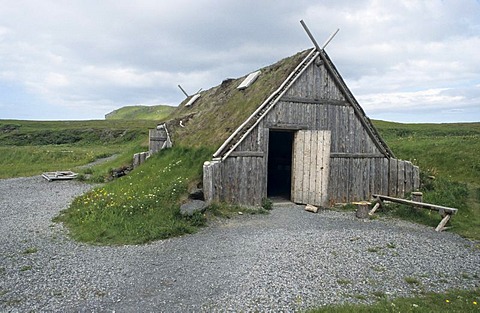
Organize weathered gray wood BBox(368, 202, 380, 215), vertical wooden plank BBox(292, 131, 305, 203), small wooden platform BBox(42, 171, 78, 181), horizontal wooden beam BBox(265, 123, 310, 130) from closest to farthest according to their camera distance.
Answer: weathered gray wood BBox(368, 202, 380, 215), horizontal wooden beam BBox(265, 123, 310, 130), vertical wooden plank BBox(292, 131, 305, 203), small wooden platform BBox(42, 171, 78, 181)

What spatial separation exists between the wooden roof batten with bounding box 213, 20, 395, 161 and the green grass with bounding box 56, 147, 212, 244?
5.60 ft

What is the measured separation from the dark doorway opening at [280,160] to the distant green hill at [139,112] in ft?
360

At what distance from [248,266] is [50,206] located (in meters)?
11.2

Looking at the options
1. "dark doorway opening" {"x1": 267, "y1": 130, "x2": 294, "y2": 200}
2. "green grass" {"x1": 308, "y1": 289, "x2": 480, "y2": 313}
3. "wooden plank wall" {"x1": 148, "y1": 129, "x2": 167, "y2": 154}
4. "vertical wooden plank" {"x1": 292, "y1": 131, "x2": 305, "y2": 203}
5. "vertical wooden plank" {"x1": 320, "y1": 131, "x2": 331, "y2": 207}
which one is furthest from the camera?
"wooden plank wall" {"x1": 148, "y1": 129, "x2": 167, "y2": 154}

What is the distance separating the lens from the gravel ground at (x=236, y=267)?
6.97 meters

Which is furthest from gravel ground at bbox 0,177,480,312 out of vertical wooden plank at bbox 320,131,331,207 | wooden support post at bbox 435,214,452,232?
vertical wooden plank at bbox 320,131,331,207

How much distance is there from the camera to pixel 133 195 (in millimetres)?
14750

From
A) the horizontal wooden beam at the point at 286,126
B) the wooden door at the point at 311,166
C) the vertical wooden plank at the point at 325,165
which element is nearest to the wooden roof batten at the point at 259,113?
the horizontal wooden beam at the point at 286,126

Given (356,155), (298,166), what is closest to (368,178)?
(356,155)

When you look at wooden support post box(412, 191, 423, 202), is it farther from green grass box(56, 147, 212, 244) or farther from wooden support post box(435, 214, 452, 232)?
green grass box(56, 147, 212, 244)

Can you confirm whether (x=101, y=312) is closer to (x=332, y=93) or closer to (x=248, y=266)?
(x=248, y=266)

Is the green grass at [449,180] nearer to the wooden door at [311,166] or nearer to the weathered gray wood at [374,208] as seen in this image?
the weathered gray wood at [374,208]

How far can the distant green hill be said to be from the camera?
13289cm

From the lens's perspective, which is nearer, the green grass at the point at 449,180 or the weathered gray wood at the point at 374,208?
the green grass at the point at 449,180
